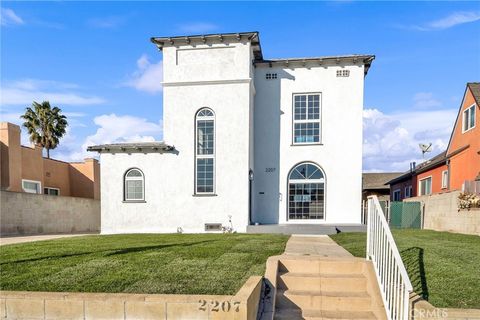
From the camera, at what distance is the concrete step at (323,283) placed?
14.8 feet

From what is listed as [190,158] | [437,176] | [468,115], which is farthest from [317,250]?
[437,176]

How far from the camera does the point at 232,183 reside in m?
12.4

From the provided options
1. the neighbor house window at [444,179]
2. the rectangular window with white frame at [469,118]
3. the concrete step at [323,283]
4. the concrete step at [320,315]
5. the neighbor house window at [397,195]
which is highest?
the rectangular window with white frame at [469,118]

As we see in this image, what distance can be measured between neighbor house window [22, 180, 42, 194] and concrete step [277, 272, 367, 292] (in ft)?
62.5

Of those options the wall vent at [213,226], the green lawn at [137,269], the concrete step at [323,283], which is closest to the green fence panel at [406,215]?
the wall vent at [213,226]

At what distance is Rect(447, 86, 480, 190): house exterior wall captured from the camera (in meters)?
13.3

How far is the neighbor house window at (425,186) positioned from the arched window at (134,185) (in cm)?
1739

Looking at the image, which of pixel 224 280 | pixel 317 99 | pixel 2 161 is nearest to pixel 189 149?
pixel 317 99

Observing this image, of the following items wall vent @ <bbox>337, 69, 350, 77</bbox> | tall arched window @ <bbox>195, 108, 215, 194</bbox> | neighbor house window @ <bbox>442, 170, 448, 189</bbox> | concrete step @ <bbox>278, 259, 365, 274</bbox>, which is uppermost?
wall vent @ <bbox>337, 69, 350, 77</bbox>

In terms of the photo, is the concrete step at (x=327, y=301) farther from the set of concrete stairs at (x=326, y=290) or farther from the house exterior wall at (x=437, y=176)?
the house exterior wall at (x=437, y=176)

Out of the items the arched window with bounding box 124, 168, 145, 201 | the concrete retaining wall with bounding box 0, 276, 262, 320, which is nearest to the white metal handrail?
the concrete retaining wall with bounding box 0, 276, 262, 320

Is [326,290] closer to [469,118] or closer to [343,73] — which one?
[343,73]

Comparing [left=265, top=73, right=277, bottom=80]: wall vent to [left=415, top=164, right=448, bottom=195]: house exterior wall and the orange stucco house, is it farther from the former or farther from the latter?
[left=415, top=164, right=448, bottom=195]: house exterior wall

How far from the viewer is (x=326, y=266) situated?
4.93m
